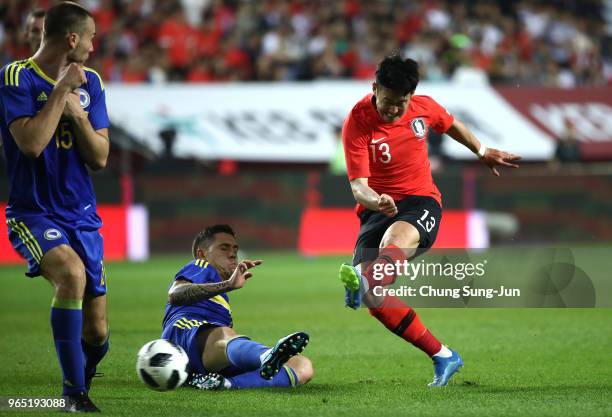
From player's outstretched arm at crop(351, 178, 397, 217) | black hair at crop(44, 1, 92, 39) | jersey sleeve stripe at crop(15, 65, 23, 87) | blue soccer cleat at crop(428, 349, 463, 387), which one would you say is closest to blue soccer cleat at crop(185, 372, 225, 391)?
blue soccer cleat at crop(428, 349, 463, 387)

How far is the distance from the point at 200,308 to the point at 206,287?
48 cm

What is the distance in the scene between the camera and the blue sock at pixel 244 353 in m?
6.65

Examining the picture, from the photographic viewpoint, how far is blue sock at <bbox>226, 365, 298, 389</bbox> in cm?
692

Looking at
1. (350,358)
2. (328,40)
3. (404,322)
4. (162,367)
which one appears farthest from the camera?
(328,40)

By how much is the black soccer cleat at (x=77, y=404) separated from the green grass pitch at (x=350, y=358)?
0.12 metres

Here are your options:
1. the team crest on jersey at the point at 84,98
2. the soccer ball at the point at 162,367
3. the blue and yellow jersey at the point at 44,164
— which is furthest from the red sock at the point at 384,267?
the team crest on jersey at the point at 84,98

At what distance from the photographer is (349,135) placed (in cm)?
730

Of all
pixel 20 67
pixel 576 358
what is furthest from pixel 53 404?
pixel 576 358

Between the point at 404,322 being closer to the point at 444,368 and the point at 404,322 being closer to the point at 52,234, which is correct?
the point at 444,368

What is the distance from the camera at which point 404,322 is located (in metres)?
7.12

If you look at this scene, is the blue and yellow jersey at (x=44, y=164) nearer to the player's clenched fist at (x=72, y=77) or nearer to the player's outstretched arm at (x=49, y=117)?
the player's outstretched arm at (x=49, y=117)

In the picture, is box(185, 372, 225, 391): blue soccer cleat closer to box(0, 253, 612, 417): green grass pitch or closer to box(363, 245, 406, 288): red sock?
box(0, 253, 612, 417): green grass pitch

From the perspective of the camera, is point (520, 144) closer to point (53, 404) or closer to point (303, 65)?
point (303, 65)

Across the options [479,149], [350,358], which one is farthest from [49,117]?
[350,358]
